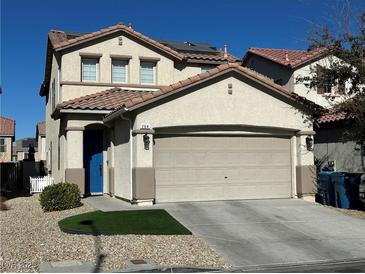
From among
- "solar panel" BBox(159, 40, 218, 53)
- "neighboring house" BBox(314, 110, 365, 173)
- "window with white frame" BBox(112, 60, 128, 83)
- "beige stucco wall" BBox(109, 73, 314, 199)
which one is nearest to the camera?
"beige stucco wall" BBox(109, 73, 314, 199)

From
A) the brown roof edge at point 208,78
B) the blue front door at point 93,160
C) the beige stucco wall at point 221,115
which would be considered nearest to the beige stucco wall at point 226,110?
the beige stucco wall at point 221,115

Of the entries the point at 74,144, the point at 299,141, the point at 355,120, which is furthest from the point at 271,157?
the point at 74,144

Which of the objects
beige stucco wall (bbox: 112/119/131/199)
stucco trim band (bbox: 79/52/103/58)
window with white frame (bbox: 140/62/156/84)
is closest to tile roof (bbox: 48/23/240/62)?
stucco trim band (bbox: 79/52/103/58)

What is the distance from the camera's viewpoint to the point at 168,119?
49.7 feet

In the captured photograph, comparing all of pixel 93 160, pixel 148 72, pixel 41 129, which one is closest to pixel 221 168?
pixel 93 160

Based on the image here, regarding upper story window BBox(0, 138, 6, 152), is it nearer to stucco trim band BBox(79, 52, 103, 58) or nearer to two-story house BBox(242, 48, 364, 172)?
two-story house BBox(242, 48, 364, 172)

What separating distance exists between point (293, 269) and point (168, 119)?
7.31 metres

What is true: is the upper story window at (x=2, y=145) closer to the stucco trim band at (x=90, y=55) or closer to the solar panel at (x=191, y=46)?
the solar panel at (x=191, y=46)

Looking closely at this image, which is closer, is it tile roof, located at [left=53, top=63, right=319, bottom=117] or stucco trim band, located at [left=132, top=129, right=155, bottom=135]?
stucco trim band, located at [left=132, top=129, right=155, bottom=135]

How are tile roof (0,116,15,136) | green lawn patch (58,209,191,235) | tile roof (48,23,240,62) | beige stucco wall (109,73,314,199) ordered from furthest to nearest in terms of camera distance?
1. tile roof (0,116,15,136)
2. tile roof (48,23,240,62)
3. beige stucco wall (109,73,314,199)
4. green lawn patch (58,209,191,235)

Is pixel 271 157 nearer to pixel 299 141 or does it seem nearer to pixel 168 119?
pixel 299 141

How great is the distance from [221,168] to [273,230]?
4209mm

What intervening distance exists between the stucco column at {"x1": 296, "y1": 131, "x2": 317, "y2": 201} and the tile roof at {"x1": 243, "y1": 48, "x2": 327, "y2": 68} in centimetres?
1009

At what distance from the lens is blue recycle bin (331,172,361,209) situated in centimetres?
1530
